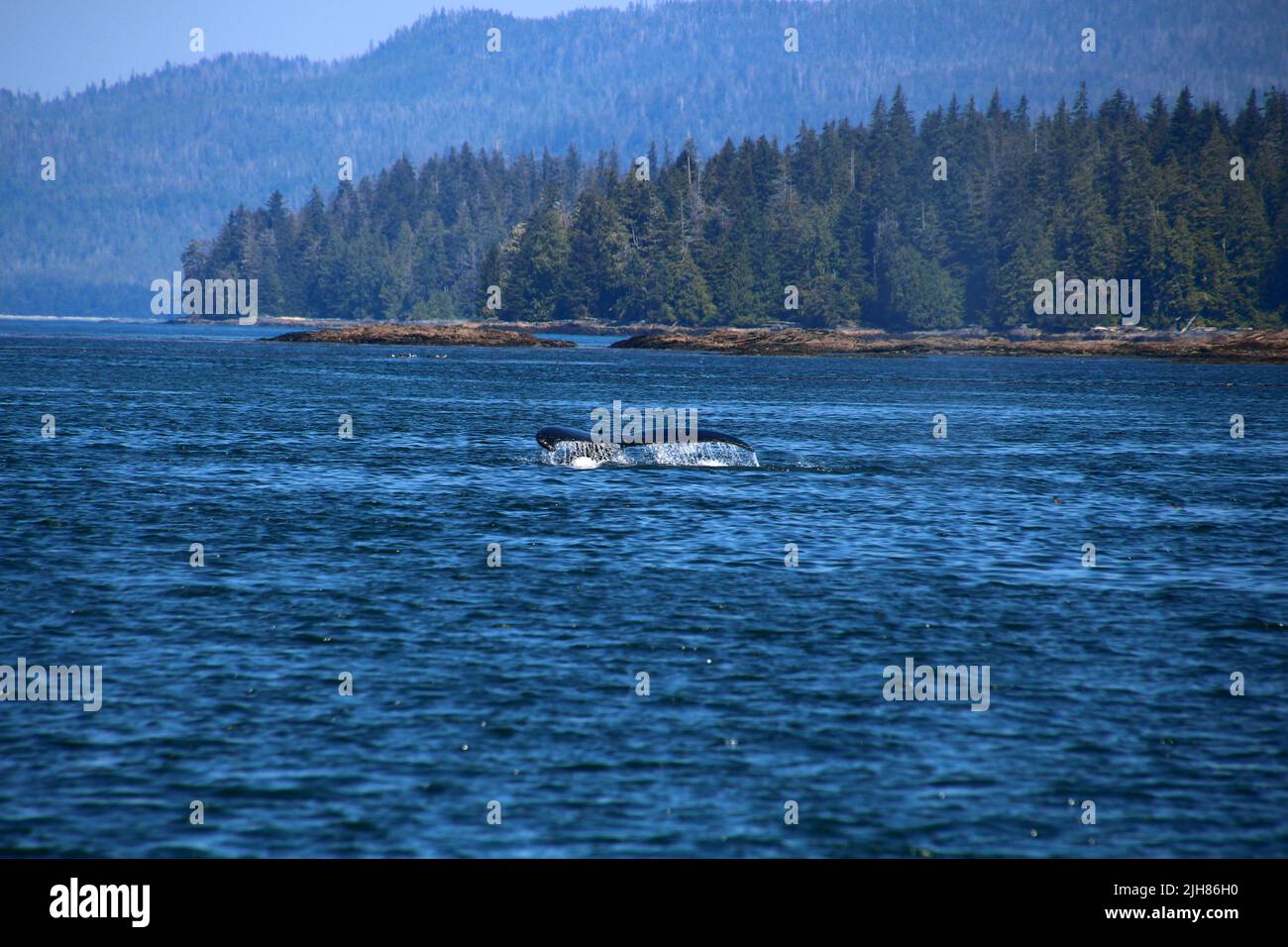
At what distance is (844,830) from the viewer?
1441cm

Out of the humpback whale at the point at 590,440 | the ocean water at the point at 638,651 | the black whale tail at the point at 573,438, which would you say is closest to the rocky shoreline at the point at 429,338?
the ocean water at the point at 638,651

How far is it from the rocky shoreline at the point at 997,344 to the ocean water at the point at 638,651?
Answer: 10791 cm

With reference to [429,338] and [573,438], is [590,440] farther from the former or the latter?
[429,338]

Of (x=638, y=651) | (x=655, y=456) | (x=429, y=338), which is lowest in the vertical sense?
(x=638, y=651)

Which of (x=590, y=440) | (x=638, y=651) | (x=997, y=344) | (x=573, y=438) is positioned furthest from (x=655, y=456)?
(x=997, y=344)

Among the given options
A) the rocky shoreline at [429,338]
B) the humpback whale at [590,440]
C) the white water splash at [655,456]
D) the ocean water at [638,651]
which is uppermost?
the rocky shoreline at [429,338]

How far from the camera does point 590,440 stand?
158ft

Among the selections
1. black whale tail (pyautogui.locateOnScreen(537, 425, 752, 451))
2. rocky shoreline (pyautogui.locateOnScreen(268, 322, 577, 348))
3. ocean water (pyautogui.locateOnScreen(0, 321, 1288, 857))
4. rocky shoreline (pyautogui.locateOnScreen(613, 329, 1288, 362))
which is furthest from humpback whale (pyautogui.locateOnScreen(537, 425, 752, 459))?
rocky shoreline (pyautogui.locateOnScreen(268, 322, 577, 348))

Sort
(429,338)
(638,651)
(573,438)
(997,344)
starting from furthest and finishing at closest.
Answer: (429,338) → (997,344) → (573,438) → (638,651)

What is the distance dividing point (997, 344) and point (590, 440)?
13491 cm

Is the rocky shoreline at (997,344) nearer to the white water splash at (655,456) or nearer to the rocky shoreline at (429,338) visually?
the rocky shoreline at (429,338)

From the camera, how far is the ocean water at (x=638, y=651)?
1470 cm

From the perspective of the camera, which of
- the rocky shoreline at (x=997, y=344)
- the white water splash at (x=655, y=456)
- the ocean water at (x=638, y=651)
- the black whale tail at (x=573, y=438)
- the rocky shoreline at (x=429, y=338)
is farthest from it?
the rocky shoreline at (x=429, y=338)
